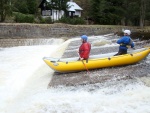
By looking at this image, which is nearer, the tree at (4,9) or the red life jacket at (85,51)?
the red life jacket at (85,51)

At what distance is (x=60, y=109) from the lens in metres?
7.68

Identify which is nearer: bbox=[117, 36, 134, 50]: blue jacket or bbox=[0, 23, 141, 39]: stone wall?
bbox=[117, 36, 134, 50]: blue jacket

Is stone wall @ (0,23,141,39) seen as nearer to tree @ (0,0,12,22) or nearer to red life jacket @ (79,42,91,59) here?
tree @ (0,0,12,22)

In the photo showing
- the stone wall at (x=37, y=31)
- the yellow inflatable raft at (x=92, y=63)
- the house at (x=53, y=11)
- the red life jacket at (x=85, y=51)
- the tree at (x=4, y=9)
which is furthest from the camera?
the house at (x=53, y=11)

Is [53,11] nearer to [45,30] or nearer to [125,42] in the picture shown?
[45,30]

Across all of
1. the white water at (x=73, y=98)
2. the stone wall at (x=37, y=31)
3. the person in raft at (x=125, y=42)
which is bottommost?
the white water at (x=73, y=98)

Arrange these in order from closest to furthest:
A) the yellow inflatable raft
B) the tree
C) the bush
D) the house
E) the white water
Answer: the white water < the yellow inflatable raft < the tree < the bush < the house

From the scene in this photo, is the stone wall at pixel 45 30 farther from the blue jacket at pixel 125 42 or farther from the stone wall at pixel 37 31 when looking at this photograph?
the blue jacket at pixel 125 42

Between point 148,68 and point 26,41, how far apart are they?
17.7 metres

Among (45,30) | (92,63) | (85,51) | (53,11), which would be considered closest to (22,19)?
(45,30)

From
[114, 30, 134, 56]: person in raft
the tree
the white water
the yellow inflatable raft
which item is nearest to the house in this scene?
the tree

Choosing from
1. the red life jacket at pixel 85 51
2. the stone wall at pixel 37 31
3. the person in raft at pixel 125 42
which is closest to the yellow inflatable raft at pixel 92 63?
the red life jacket at pixel 85 51

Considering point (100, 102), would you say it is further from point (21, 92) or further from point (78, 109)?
point (21, 92)

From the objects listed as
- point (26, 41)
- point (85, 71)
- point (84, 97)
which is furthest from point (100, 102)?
point (26, 41)
